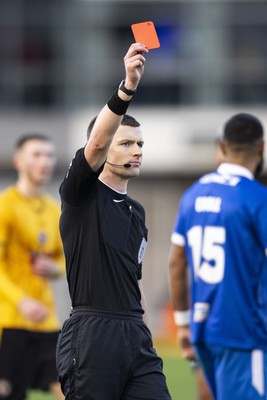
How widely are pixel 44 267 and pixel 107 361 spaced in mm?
3136

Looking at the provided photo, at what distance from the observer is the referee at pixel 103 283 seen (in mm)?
5520

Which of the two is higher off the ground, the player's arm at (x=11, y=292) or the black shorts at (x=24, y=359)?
the player's arm at (x=11, y=292)

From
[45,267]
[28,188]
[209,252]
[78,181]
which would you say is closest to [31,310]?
[45,267]

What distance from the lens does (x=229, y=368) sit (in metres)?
6.86

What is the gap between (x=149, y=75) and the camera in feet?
97.2

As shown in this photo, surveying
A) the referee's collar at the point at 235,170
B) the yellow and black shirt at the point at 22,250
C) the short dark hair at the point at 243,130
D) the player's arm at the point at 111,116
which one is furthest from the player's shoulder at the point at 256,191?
the yellow and black shirt at the point at 22,250

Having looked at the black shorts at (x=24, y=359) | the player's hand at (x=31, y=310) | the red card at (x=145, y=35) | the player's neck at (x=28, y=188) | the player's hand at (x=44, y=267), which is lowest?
the black shorts at (x=24, y=359)

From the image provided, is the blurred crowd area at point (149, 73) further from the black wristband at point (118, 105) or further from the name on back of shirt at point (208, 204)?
the black wristband at point (118, 105)

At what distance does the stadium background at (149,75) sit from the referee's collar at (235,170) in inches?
838

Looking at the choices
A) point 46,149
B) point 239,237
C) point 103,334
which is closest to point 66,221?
point 103,334

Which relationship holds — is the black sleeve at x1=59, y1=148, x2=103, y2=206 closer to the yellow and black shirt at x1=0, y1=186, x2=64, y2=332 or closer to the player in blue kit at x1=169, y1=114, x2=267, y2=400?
the player in blue kit at x1=169, y1=114, x2=267, y2=400

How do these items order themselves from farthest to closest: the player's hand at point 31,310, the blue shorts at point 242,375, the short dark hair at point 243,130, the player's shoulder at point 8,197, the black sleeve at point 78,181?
the player's shoulder at point 8,197 → the player's hand at point 31,310 → the short dark hair at point 243,130 → the blue shorts at point 242,375 → the black sleeve at point 78,181

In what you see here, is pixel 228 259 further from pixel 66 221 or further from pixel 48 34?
pixel 48 34

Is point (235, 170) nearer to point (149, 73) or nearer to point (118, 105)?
point (118, 105)
